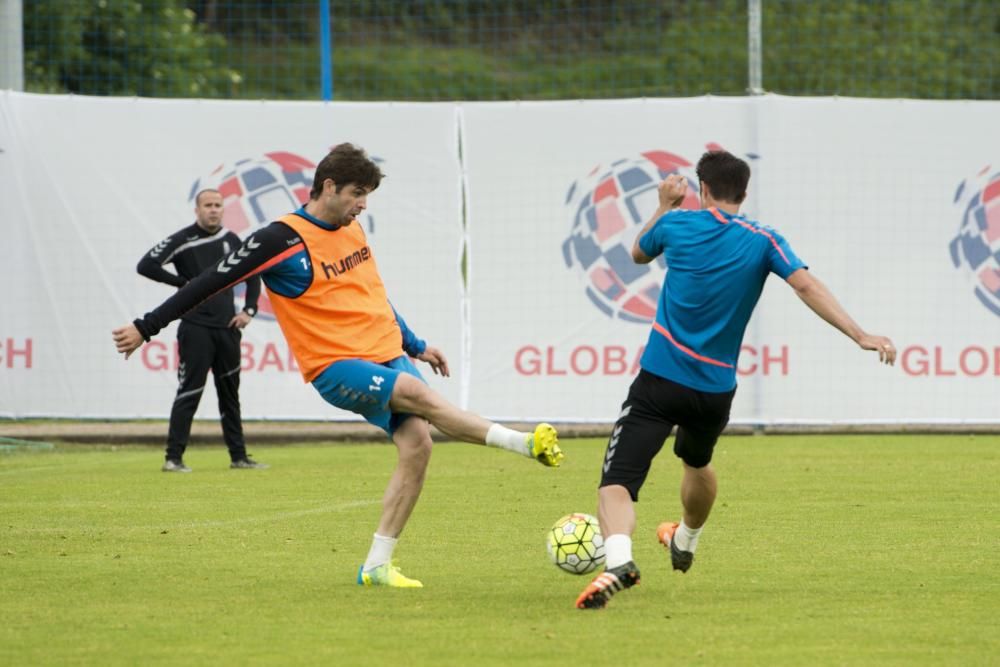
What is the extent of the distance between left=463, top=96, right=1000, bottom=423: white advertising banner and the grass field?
2187mm

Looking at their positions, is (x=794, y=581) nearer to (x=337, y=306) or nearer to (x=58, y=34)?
(x=337, y=306)

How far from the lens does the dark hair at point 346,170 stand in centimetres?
790

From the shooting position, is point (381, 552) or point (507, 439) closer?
point (507, 439)

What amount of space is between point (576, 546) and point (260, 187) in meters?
9.38

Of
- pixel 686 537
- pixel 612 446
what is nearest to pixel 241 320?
pixel 686 537

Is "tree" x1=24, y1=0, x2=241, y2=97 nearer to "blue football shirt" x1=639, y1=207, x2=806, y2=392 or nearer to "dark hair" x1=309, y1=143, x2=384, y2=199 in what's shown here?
"dark hair" x1=309, y1=143, x2=384, y2=199

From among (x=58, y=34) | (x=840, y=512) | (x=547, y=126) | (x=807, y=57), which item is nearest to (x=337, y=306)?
(x=840, y=512)

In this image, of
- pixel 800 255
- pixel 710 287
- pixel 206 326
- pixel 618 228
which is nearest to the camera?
pixel 710 287

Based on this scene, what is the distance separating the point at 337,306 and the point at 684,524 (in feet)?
6.06

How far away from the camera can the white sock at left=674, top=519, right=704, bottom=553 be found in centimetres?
803

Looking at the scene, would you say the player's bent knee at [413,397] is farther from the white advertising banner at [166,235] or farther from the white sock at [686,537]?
the white advertising banner at [166,235]

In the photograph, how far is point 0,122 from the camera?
54.3 feet

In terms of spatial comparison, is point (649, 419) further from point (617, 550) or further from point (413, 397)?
point (413, 397)

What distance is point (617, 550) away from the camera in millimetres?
7152
